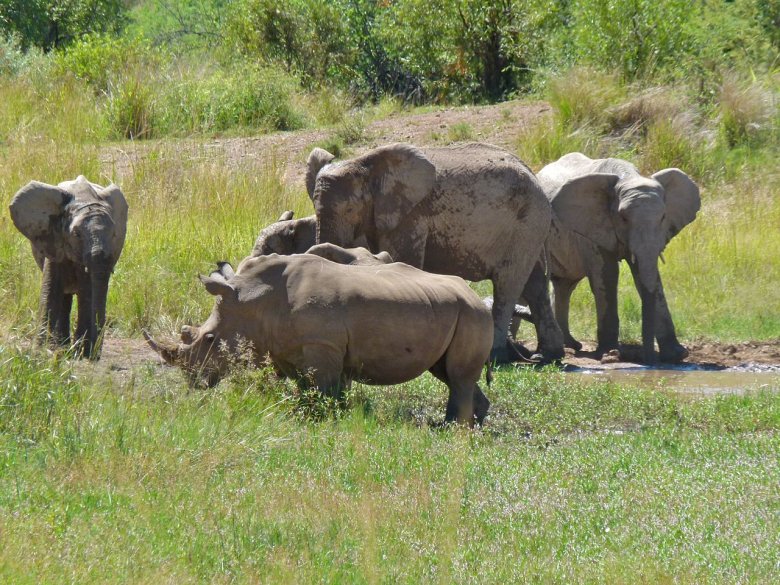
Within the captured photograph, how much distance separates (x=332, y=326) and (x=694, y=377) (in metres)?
5.55

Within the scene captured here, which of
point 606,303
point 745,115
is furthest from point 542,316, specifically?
point 745,115

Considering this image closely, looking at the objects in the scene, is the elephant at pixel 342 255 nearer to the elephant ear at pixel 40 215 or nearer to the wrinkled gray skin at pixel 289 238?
the wrinkled gray skin at pixel 289 238

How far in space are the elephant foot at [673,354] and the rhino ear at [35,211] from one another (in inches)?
249

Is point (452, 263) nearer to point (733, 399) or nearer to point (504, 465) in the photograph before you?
point (733, 399)

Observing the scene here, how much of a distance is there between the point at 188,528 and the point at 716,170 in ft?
56.0

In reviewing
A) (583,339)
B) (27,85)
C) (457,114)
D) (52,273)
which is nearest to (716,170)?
(457,114)

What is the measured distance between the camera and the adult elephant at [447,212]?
12.0 meters

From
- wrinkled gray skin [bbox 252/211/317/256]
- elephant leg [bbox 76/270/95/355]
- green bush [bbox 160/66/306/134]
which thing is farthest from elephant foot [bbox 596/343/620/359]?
green bush [bbox 160/66/306/134]

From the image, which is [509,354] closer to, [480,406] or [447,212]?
[447,212]

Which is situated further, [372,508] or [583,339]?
[583,339]

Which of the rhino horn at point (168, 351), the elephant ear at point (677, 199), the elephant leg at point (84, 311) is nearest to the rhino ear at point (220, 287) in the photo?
the rhino horn at point (168, 351)

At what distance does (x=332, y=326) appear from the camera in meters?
8.67

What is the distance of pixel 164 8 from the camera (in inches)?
Result: 1876

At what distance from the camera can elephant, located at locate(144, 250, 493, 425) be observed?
8.70 m
